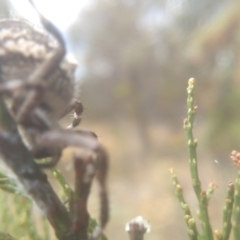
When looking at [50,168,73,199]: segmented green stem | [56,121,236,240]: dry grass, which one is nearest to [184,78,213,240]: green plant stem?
[50,168,73,199]: segmented green stem

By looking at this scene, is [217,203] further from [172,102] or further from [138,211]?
[172,102]

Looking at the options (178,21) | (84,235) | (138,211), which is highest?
(178,21)

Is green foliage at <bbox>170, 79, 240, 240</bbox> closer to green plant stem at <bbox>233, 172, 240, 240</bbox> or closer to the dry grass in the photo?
green plant stem at <bbox>233, 172, 240, 240</bbox>

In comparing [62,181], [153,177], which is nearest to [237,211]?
[62,181]

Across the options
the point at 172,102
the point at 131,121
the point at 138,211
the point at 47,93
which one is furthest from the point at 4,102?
the point at 131,121

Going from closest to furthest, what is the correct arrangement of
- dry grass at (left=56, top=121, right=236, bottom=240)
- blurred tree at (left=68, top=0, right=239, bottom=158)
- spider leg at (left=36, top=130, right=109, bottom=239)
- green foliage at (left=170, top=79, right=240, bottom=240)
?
spider leg at (left=36, top=130, right=109, bottom=239) → green foliage at (left=170, top=79, right=240, bottom=240) → dry grass at (left=56, top=121, right=236, bottom=240) → blurred tree at (left=68, top=0, right=239, bottom=158)

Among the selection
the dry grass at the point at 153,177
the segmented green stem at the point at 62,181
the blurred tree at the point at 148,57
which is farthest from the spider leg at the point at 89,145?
the blurred tree at the point at 148,57

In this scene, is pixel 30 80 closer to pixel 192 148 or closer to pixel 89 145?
pixel 89 145
